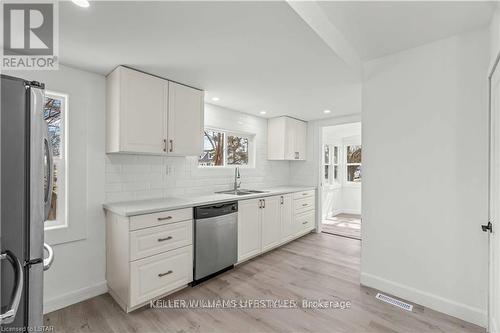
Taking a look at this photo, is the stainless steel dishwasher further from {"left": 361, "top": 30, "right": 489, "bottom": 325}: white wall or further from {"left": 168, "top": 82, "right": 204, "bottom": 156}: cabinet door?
{"left": 361, "top": 30, "right": 489, "bottom": 325}: white wall

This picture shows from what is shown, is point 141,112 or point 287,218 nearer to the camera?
point 141,112

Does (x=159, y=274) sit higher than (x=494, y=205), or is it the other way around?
(x=494, y=205)

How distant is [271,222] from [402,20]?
8.89 feet

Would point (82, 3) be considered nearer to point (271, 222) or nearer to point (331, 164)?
point (271, 222)

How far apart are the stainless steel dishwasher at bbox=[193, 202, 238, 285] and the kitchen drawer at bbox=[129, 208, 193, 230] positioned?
0.11 m

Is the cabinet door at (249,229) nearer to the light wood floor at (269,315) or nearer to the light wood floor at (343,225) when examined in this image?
the light wood floor at (269,315)

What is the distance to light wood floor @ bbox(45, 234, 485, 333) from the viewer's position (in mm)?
1827

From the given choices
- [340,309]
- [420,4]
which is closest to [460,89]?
[420,4]

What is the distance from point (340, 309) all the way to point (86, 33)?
301 cm

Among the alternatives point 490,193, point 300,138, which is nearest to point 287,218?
point 300,138

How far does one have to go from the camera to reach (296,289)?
7.91 ft

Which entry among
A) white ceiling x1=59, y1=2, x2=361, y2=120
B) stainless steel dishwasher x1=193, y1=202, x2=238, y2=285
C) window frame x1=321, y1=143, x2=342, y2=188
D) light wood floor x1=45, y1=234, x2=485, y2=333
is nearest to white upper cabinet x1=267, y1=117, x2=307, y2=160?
white ceiling x1=59, y1=2, x2=361, y2=120

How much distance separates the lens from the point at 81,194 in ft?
7.34

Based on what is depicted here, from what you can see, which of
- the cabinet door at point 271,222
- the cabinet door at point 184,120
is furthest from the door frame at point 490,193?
the cabinet door at point 184,120
